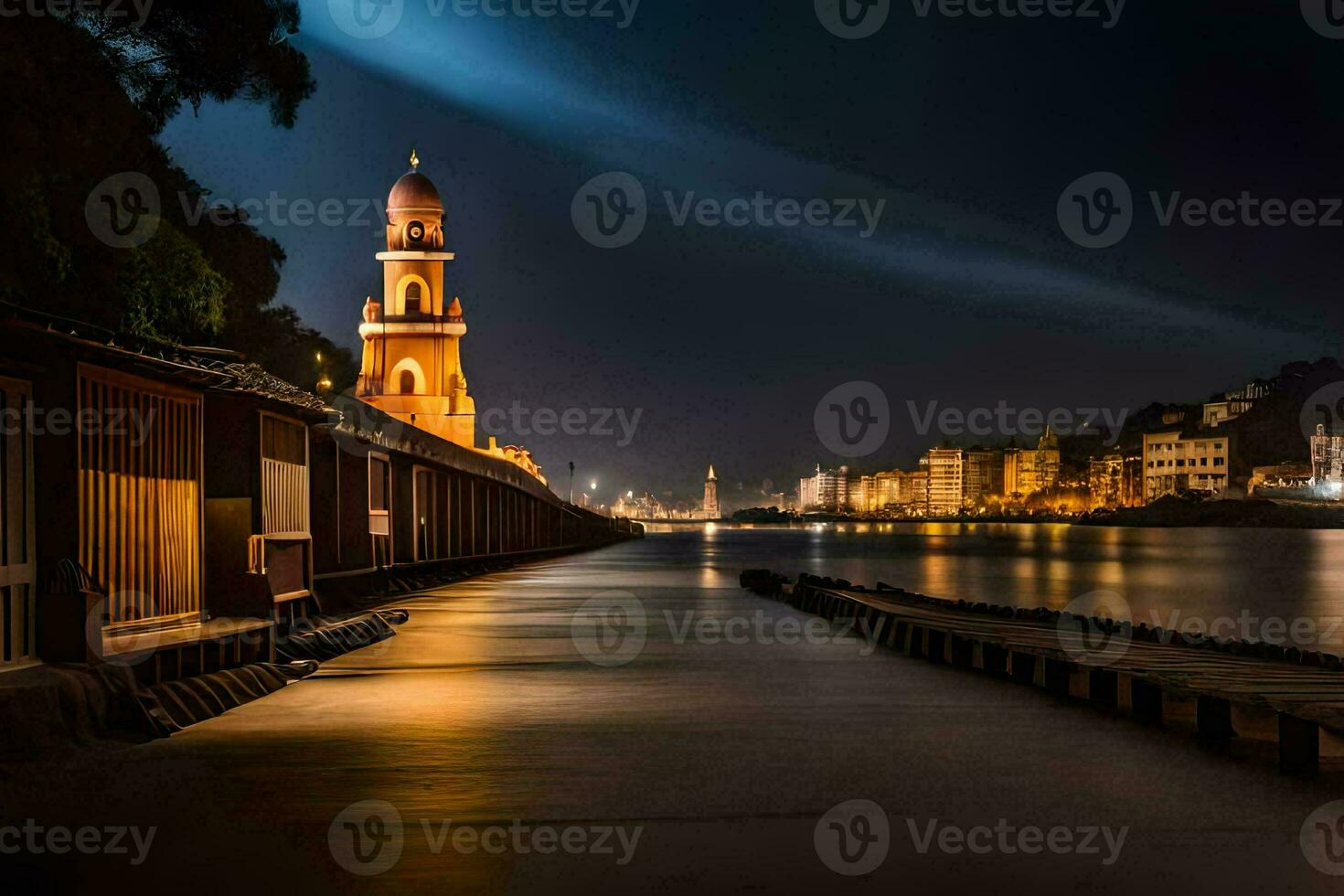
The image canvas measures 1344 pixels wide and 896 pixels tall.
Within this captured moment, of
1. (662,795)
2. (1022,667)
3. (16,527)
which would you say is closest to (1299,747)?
(662,795)

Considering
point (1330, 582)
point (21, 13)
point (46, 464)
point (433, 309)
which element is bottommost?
point (1330, 582)

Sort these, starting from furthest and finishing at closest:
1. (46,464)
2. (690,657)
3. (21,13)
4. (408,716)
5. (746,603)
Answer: (746,603) < (690,657) < (21,13) < (408,716) < (46,464)

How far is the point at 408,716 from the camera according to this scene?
1766cm

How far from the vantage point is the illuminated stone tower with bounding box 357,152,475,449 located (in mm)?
113875

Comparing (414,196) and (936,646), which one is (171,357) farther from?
(414,196)

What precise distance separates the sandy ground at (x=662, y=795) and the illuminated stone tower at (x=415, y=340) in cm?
9313

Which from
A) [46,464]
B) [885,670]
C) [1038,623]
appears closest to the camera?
[46,464]

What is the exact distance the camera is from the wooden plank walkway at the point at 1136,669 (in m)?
15.4

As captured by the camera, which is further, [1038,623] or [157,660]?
[1038,623]

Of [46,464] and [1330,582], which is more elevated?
[46,464]

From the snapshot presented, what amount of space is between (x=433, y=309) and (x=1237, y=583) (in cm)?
6523

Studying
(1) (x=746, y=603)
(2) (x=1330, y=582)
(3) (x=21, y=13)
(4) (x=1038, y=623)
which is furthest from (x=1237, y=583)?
(3) (x=21, y=13)

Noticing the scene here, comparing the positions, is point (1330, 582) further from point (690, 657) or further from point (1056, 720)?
point (1056, 720)

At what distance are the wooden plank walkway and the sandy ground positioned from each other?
524 mm
